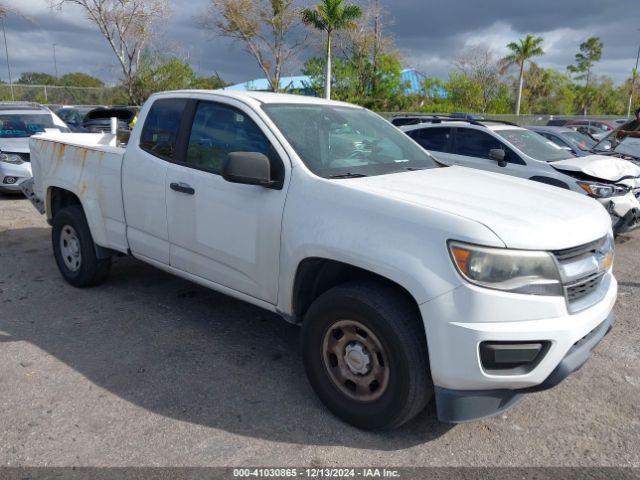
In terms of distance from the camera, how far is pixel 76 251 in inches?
204

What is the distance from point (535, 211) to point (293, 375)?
1889mm

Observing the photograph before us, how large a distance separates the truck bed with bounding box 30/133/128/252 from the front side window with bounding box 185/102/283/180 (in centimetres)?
88

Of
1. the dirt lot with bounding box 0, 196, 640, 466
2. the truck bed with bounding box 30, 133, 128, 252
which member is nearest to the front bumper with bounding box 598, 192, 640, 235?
the dirt lot with bounding box 0, 196, 640, 466

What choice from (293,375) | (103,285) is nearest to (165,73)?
(103,285)

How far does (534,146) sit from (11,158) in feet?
29.8

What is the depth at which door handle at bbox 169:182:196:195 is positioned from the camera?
3.78 m

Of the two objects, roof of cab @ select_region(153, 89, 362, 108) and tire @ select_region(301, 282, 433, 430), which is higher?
roof of cab @ select_region(153, 89, 362, 108)

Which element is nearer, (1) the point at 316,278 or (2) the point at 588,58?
(1) the point at 316,278

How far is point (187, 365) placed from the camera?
12.4 feet

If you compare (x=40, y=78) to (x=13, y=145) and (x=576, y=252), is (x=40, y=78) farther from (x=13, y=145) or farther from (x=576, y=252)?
(x=576, y=252)

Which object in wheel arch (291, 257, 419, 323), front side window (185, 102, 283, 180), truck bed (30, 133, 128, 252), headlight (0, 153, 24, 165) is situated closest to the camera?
wheel arch (291, 257, 419, 323)

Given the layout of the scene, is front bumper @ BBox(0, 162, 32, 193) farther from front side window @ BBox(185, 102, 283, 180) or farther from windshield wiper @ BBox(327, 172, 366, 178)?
windshield wiper @ BBox(327, 172, 366, 178)

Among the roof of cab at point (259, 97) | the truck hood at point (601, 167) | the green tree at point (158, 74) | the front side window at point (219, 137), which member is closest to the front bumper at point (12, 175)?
the roof of cab at point (259, 97)

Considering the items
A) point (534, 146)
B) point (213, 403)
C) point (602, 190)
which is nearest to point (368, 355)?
point (213, 403)
